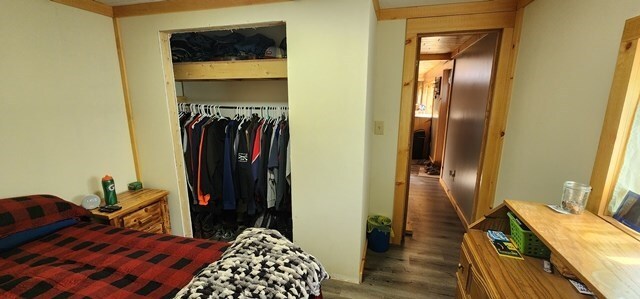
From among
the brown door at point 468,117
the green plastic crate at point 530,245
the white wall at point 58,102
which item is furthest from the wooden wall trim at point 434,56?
the white wall at point 58,102

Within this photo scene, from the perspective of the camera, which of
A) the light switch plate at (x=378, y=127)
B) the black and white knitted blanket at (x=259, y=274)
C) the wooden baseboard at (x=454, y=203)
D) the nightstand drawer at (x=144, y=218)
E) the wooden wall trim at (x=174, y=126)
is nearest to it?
the black and white knitted blanket at (x=259, y=274)

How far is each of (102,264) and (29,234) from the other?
65 cm

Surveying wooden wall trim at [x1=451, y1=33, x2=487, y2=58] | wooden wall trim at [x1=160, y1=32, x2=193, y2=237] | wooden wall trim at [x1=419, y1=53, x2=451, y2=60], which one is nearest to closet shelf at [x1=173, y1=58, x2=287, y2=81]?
wooden wall trim at [x1=160, y1=32, x2=193, y2=237]

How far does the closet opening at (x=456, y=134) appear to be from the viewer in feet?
8.14

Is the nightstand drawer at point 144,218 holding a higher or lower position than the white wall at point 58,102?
lower

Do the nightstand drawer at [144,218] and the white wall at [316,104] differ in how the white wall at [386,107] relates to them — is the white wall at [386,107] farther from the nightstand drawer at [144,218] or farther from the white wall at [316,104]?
the nightstand drawer at [144,218]

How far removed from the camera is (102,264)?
1.28 metres

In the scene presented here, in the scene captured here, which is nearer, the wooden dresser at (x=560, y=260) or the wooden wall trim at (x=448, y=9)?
the wooden dresser at (x=560, y=260)

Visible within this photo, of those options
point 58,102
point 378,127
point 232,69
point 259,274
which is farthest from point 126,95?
point 378,127

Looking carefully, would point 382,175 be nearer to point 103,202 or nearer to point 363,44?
point 363,44

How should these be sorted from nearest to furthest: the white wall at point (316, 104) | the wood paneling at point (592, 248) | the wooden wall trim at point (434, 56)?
the wood paneling at point (592, 248) < the white wall at point (316, 104) < the wooden wall trim at point (434, 56)

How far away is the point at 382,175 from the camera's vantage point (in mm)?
2516

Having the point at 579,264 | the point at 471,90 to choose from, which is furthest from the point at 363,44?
the point at 471,90

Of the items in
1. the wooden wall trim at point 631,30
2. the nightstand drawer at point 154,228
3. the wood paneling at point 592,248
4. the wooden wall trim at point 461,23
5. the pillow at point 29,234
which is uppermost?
the wooden wall trim at point 461,23
